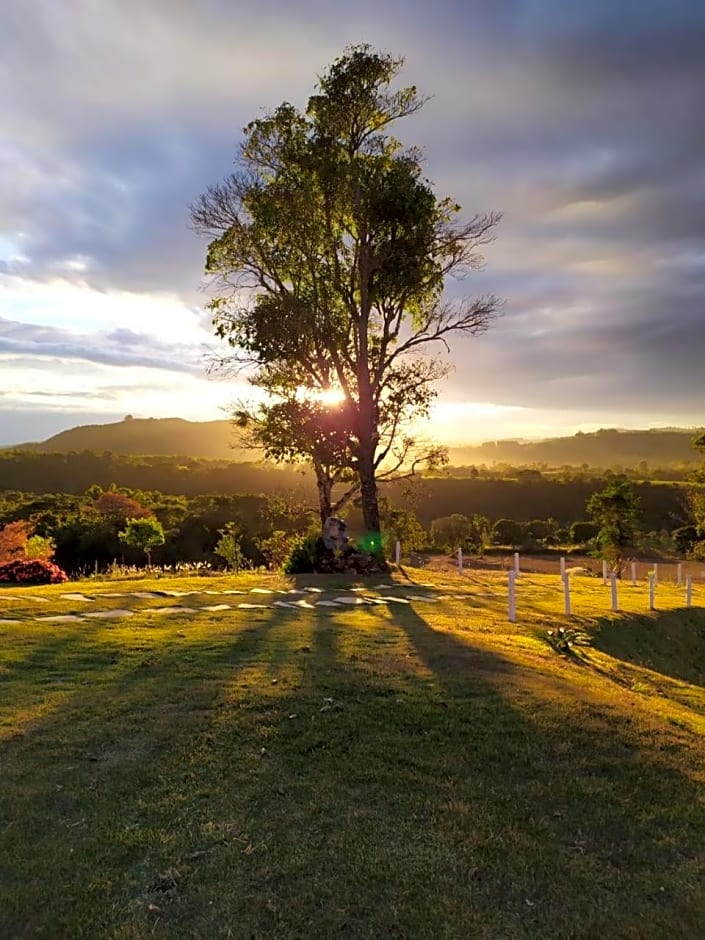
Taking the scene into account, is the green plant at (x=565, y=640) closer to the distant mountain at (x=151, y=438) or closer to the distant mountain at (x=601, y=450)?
the distant mountain at (x=151, y=438)

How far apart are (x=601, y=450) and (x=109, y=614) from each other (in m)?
158

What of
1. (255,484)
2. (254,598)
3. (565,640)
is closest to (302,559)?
(254,598)

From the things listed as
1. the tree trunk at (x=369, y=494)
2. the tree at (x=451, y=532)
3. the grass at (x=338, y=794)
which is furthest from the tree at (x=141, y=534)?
the grass at (x=338, y=794)

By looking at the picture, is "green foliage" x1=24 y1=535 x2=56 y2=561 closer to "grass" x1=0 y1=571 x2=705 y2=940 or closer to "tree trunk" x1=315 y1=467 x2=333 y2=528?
"tree trunk" x1=315 y1=467 x2=333 y2=528

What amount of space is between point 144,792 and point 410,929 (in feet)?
6.51

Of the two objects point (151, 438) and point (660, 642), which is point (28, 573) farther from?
point (151, 438)

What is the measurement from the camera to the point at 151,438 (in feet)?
412

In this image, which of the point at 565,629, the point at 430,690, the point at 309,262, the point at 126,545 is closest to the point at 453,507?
the point at 126,545

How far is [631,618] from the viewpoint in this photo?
12875 mm

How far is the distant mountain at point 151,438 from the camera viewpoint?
12038 centimetres

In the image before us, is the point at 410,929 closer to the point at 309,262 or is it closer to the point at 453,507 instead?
the point at 309,262

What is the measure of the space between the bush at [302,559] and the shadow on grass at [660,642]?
302 inches

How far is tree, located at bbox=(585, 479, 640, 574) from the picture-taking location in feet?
76.1

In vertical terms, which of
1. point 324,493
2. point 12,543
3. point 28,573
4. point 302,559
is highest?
point 324,493
